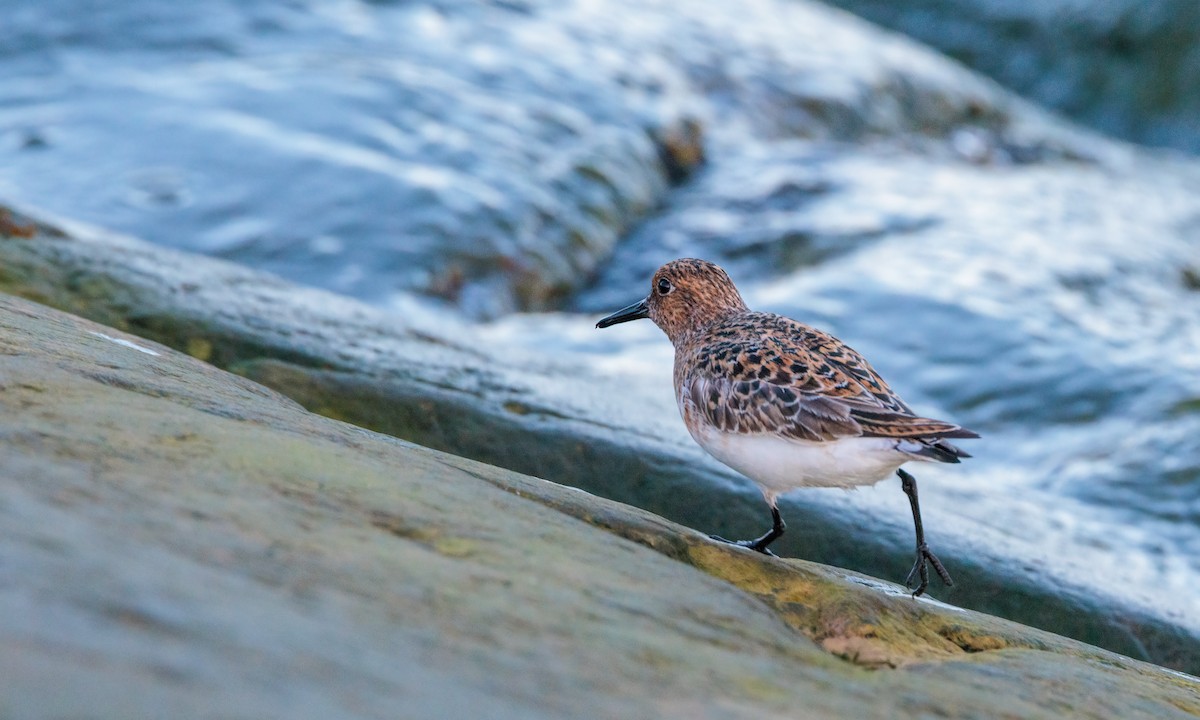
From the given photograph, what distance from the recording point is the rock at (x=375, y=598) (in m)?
1.83

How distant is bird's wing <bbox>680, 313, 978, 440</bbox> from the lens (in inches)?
154

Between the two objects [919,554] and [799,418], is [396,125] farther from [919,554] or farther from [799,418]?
[919,554]

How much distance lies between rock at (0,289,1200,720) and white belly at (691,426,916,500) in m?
0.49

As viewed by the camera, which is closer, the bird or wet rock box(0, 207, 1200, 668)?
the bird

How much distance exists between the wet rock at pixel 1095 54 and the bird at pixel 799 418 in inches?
633


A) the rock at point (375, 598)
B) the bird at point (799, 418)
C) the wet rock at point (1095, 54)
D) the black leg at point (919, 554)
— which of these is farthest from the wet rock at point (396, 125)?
the wet rock at point (1095, 54)

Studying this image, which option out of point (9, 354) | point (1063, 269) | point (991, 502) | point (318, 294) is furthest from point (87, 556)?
point (1063, 269)

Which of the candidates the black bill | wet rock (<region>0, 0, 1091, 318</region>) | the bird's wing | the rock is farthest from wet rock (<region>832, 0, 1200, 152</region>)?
the rock

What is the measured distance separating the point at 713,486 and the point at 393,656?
3269 mm

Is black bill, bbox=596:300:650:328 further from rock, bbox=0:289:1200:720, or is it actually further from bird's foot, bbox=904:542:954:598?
rock, bbox=0:289:1200:720

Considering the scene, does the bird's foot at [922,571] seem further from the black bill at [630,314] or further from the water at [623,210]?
the black bill at [630,314]

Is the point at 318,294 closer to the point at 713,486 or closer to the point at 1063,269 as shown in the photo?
the point at 713,486

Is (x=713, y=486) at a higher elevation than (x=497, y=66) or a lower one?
lower

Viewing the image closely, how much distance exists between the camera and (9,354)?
313 cm
